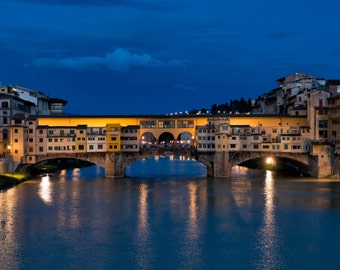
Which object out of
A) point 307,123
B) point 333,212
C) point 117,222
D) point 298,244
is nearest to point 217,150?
point 307,123

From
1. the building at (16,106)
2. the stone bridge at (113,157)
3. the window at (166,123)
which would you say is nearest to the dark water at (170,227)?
the stone bridge at (113,157)

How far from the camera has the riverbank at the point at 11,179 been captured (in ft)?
135

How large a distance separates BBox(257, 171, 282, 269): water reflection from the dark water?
45mm

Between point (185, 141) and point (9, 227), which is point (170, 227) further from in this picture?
point (185, 141)

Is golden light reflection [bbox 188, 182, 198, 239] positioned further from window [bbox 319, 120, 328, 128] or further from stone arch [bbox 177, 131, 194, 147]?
stone arch [bbox 177, 131, 194, 147]

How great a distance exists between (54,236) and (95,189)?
1666 cm

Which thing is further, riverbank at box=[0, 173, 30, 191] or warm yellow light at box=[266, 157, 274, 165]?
warm yellow light at box=[266, 157, 274, 165]

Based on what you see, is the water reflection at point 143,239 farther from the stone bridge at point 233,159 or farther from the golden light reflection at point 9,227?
the stone bridge at point 233,159

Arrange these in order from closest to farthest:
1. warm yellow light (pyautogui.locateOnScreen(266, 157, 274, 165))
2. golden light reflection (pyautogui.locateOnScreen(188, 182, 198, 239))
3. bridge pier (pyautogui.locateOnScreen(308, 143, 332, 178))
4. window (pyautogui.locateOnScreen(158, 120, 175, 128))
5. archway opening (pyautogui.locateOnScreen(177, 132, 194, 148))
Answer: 1. golden light reflection (pyautogui.locateOnScreen(188, 182, 198, 239))
2. bridge pier (pyautogui.locateOnScreen(308, 143, 332, 178))
3. window (pyautogui.locateOnScreen(158, 120, 175, 128))
4. archway opening (pyautogui.locateOnScreen(177, 132, 194, 148))
5. warm yellow light (pyautogui.locateOnScreen(266, 157, 274, 165))

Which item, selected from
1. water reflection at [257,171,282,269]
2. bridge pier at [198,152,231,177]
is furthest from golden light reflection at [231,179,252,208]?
bridge pier at [198,152,231,177]

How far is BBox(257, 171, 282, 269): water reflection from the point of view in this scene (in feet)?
68.1

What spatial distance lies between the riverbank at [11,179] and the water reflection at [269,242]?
21.7 m

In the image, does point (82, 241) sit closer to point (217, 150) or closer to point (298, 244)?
point (298, 244)

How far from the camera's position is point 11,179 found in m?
43.9
